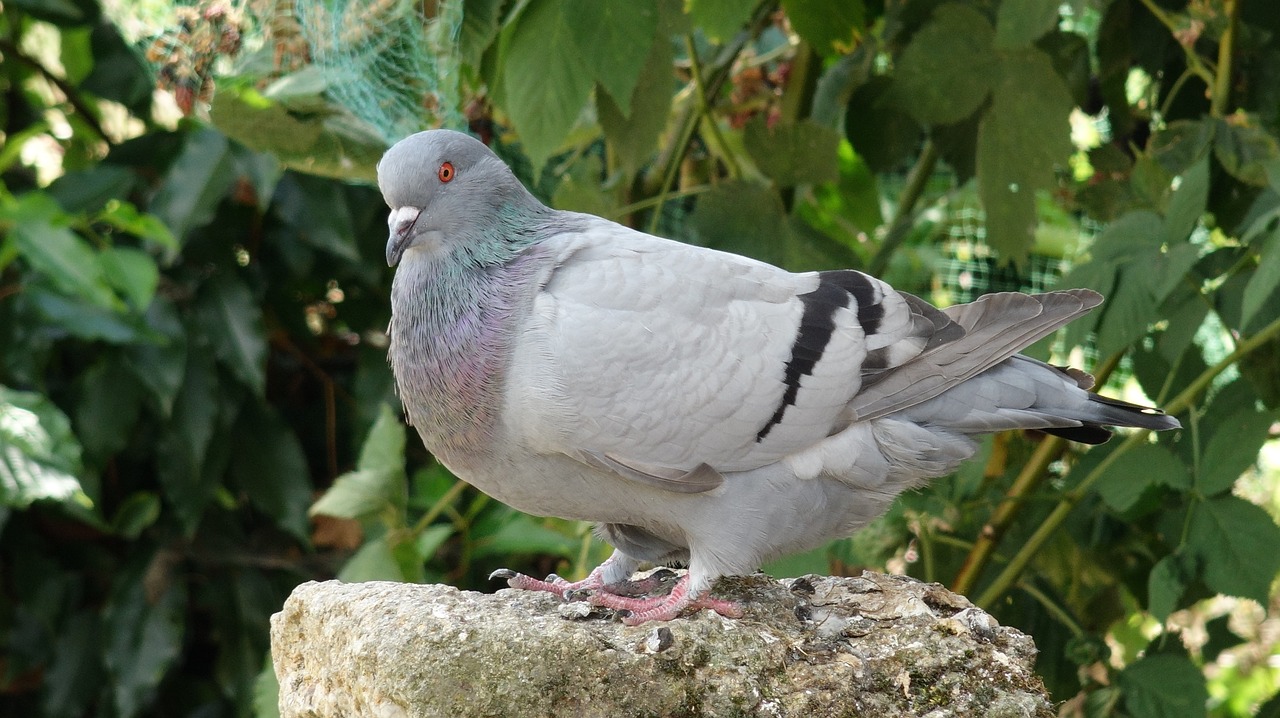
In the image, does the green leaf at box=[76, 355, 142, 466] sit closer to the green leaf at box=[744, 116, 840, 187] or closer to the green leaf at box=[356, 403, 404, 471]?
the green leaf at box=[356, 403, 404, 471]

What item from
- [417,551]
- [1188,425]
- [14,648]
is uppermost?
[1188,425]

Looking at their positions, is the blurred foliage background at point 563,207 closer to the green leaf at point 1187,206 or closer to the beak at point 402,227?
the green leaf at point 1187,206

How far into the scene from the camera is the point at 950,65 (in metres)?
3.35

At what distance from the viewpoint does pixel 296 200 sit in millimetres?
4609

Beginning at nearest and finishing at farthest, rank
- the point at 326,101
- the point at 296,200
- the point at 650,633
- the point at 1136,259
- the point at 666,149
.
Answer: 1. the point at 650,633
2. the point at 1136,259
3. the point at 326,101
4. the point at 666,149
5. the point at 296,200

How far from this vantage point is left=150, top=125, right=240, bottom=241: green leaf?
423cm

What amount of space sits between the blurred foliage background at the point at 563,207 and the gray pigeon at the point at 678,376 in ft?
1.42

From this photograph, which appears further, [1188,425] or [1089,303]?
[1188,425]

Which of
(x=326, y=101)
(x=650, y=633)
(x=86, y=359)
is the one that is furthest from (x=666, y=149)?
(x=86, y=359)

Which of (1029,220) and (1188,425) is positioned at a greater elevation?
(1029,220)

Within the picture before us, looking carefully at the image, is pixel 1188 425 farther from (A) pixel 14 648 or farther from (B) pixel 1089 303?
(A) pixel 14 648

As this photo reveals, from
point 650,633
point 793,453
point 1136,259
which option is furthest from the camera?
point 1136,259

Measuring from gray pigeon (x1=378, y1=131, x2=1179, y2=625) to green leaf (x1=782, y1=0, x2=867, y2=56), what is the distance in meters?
0.99

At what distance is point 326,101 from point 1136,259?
7.29 ft
